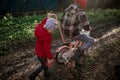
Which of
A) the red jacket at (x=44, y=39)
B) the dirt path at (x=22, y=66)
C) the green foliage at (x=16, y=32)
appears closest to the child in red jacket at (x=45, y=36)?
the red jacket at (x=44, y=39)

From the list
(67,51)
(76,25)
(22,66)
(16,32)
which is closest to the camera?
(76,25)

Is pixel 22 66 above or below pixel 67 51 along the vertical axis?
below

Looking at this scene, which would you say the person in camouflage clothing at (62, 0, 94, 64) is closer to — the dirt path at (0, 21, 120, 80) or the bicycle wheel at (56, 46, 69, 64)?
the bicycle wheel at (56, 46, 69, 64)

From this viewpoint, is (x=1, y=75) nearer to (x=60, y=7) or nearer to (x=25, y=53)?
(x=25, y=53)

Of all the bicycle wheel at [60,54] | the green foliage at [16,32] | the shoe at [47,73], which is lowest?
the shoe at [47,73]

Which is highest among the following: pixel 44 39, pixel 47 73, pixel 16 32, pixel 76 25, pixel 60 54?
pixel 76 25

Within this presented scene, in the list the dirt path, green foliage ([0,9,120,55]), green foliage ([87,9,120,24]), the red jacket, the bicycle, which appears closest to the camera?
the red jacket

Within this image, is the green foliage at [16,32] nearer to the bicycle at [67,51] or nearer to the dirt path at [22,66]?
the dirt path at [22,66]

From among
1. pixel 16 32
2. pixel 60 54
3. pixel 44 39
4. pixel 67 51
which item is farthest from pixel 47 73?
pixel 16 32

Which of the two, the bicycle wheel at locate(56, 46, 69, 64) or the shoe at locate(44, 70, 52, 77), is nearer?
the shoe at locate(44, 70, 52, 77)

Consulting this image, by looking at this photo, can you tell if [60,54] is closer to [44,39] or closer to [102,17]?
[44,39]

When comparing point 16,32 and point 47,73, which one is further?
point 16,32

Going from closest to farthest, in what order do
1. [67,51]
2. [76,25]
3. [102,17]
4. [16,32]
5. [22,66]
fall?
[76,25], [67,51], [22,66], [16,32], [102,17]

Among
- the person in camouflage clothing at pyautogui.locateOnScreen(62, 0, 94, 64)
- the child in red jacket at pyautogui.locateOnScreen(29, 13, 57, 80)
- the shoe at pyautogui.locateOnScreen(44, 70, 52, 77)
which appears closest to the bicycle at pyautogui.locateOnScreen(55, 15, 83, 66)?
the person in camouflage clothing at pyautogui.locateOnScreen(62, 0, 94, 64)
